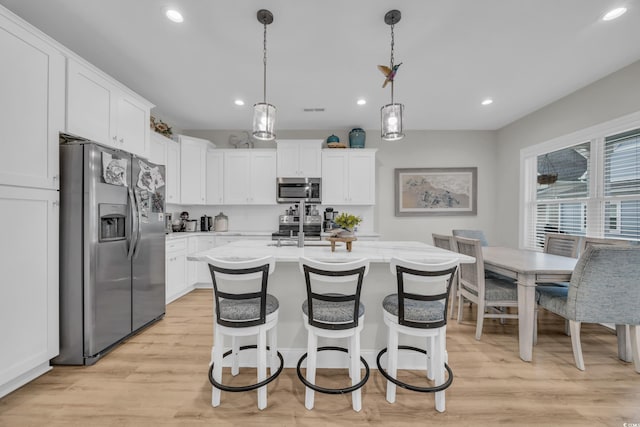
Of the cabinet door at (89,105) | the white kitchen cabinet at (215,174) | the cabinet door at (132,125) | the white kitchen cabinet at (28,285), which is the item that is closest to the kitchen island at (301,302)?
the white kitchen cabinet at (28,285)

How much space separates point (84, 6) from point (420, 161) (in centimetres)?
472

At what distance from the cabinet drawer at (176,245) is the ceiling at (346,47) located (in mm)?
1985

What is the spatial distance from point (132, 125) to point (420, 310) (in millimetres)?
3342

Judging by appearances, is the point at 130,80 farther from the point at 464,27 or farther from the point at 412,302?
the point at 412,302

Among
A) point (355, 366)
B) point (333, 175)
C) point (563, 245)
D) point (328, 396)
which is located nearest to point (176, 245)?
point (333, 175)

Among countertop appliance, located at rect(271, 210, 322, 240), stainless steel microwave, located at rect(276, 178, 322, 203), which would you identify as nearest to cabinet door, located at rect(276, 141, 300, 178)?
stainless steel microwave, located at rect(276, 178, 322, 203)

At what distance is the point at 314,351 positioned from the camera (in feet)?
5.43

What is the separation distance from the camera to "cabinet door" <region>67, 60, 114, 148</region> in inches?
84.4

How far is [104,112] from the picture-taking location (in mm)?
2469

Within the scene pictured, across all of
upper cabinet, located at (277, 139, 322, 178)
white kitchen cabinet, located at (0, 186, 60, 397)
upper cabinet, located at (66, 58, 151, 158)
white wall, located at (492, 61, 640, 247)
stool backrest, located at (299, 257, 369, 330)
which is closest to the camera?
stool backrest, located at (299, 257, 369, 330)

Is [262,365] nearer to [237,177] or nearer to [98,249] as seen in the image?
[98,249]

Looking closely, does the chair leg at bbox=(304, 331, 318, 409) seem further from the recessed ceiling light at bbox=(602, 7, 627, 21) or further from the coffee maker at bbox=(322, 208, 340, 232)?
the recessed ceiling light at bbox=(602, 7, 627, 21)

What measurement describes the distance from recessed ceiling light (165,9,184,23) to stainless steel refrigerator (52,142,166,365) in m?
1.22

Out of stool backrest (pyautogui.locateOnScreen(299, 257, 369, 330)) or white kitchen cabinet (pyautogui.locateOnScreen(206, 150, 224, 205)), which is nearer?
stool backrest (pyautogui.locateOnScreen(299, 257, 369, 330))
